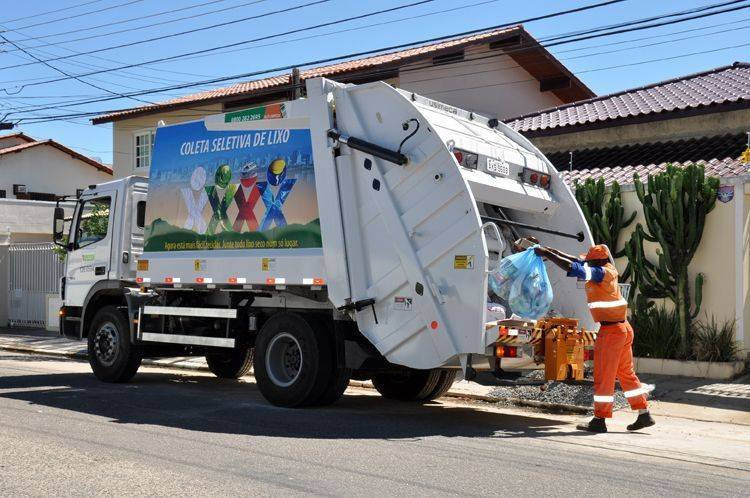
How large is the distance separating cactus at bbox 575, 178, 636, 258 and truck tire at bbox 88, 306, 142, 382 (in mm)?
6591

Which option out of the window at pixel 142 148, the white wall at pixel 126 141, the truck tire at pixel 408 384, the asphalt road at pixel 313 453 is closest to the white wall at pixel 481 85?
the white wall at pixel 126 141

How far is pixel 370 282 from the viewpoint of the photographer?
Result: 353 inches

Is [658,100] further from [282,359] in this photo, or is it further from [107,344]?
[107,344]

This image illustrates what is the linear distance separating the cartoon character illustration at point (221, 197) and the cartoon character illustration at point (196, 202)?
12cm

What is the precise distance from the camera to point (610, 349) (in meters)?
8.59

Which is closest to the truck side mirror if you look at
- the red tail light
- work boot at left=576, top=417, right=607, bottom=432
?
the red tail light

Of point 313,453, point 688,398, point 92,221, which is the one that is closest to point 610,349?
point 688,398

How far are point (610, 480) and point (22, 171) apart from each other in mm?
33627

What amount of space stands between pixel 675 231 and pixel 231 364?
6.35 meters

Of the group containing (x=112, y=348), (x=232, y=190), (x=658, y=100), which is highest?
(x=658, y=100)

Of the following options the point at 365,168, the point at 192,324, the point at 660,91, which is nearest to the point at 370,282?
the point at 365,168

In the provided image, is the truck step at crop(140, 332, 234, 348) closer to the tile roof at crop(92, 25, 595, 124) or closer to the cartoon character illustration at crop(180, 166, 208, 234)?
the cartoon character illustration at crop(180, 166, 208, 234)

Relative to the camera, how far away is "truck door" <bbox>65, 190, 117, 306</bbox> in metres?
12.2

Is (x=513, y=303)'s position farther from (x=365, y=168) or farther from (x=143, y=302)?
(x=143, y=302)
